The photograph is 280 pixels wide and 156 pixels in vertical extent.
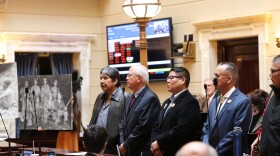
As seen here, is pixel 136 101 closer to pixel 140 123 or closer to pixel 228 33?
pixel 140 123

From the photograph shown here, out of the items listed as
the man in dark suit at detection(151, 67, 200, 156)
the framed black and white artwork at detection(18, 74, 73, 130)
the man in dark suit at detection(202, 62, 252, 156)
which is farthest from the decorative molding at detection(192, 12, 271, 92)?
the man in dark suit at detection(202, 62, 252, 156)

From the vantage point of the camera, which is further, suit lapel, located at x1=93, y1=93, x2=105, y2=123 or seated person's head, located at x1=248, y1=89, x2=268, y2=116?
suit lapel, located at x1=93, y1=93, x2=105, y2=123

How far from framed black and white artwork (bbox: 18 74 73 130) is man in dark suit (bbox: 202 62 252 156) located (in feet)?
8.10

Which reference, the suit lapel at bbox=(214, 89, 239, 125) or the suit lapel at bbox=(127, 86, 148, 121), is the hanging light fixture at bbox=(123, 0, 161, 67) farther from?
the suit lapel at bbox=(214, 89, 239, 125)

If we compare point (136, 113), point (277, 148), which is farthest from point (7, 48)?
point (277, 148)

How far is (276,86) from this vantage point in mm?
5277

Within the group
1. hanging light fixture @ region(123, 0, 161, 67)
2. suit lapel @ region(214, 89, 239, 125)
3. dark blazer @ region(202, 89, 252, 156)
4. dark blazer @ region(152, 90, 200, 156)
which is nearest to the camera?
dark blazer @ region(202, 89, 252, 156)

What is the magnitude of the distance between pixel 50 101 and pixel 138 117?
1.76m

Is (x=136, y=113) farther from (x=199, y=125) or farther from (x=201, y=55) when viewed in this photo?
(x=201, y=55)

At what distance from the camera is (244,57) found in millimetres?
10727

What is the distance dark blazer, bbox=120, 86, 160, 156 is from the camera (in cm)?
682

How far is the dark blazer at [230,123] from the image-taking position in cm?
581

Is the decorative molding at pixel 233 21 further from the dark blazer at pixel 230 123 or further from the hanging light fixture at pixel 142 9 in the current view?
the dark blazer at pixel 230 123

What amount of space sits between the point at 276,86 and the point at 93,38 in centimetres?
793
